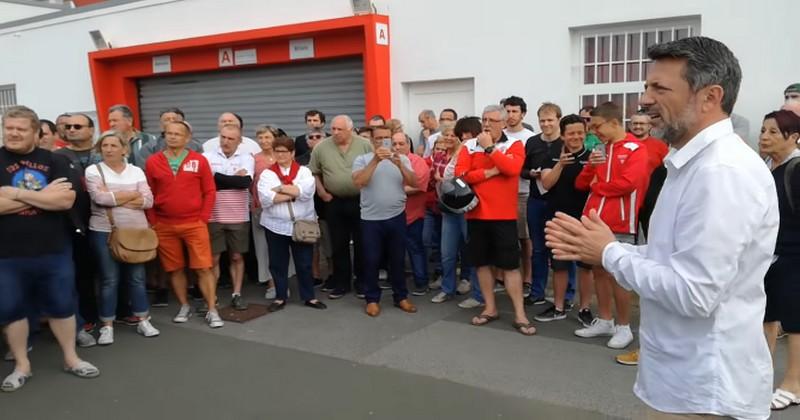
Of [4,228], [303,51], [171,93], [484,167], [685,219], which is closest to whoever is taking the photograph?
A: [685,219]

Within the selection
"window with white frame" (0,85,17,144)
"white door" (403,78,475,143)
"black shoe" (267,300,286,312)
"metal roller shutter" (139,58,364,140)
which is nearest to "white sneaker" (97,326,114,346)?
"black shoe" (267,300,286,312)

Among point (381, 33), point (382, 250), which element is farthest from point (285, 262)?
point (381, 33)

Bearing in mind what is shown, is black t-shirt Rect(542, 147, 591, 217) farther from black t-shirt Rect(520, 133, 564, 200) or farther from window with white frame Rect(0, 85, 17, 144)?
window with white frame Rect(0, 85, 17, 144)

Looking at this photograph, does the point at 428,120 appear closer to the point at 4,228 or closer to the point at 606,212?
the point at 606,212

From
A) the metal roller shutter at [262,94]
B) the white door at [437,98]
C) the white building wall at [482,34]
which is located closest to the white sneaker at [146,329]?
the white door at [437,98]

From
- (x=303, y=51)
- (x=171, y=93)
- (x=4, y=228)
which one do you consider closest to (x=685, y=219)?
(x=4, y=228)

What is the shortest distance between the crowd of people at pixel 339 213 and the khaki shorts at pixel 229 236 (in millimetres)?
21

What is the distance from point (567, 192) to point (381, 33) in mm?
4992

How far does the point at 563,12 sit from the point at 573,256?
665 centimetres

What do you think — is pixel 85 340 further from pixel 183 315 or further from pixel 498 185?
pixel 498 185

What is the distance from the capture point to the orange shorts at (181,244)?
582 cm

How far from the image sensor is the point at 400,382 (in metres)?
4.39

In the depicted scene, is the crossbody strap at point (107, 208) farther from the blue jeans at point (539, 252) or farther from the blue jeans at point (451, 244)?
the blue jeans at point (539, 252)

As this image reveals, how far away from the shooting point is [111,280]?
5.48 m
